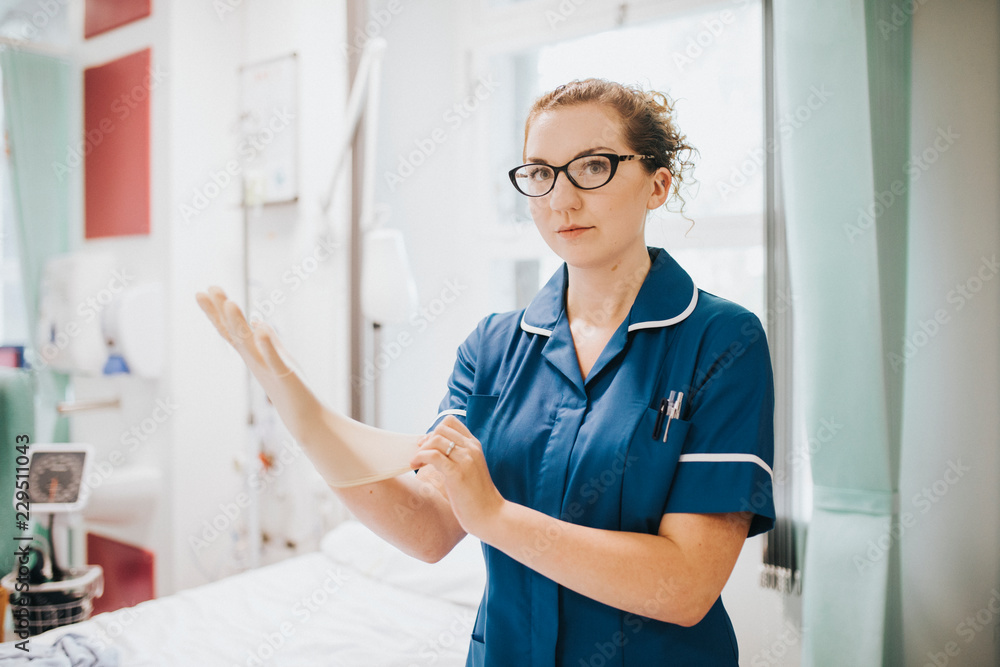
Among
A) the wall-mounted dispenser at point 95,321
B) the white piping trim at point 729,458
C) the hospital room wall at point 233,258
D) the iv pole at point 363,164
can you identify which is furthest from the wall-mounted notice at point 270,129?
the white piping trim at point 729,458

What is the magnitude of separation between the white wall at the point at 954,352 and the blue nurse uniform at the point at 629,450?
2.67 ft

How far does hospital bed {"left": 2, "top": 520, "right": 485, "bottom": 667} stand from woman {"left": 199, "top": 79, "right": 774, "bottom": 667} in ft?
1.96

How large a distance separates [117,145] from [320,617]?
190 centimetres

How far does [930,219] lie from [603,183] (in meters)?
0.96

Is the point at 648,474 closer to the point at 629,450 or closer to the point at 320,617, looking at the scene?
the point at 629,450

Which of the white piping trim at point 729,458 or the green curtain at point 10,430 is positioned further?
the green curtain at point 10,430

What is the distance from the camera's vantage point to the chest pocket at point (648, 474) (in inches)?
31.9

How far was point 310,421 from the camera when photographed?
2.57 ft

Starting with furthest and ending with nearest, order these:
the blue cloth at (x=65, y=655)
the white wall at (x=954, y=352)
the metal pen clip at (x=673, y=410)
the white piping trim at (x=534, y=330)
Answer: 1. the white wall at (x=954, y=352)
2. the blue cloth at (x=65, y=655)
3. the white piping trim at (x=534, y=330)
4. the metal pen clip at (x=673, y=410)

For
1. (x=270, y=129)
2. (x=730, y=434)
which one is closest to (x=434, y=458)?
(x=730, y=434)

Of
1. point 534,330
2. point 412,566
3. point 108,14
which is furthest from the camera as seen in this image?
point 108,14

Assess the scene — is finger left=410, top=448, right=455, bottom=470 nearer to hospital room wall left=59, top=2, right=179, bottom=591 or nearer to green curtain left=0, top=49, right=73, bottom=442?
green curtain left=0, top=49, right=73, bottom=442

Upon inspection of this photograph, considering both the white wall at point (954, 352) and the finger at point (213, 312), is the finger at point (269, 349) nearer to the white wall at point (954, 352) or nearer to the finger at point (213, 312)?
the finger at point (213, 312)

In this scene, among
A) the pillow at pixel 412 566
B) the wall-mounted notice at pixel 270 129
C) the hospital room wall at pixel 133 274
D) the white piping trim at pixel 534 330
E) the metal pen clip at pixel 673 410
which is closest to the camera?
the metal pen clip at pixel 673 410
